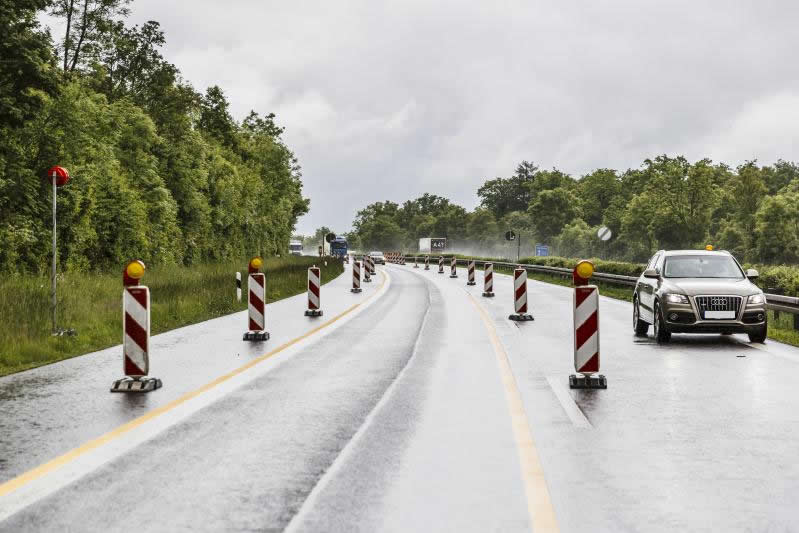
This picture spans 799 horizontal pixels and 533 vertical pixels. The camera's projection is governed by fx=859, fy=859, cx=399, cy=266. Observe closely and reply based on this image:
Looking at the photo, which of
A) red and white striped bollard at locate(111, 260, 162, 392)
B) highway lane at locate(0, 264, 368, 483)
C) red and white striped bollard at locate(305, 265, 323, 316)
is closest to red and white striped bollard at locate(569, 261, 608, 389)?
highway lane at locate(0, 264, 368, 483)

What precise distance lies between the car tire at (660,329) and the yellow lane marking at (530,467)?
4.65 m

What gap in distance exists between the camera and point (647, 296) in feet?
50.2

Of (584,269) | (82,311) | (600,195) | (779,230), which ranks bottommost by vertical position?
(82,311)

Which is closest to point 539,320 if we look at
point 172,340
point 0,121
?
point 172,340

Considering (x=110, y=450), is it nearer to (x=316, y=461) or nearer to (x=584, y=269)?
(x=316, y=461)

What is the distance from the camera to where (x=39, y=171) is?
80.0ft

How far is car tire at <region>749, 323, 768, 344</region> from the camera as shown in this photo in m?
14.2

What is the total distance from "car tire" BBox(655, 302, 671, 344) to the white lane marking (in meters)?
4.70

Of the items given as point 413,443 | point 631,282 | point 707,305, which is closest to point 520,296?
point 707,305

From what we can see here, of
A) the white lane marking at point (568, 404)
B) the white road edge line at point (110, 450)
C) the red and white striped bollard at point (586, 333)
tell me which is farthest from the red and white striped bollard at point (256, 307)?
the red and white striped bollard at point (586, 333)

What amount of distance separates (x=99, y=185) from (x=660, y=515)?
26.2m

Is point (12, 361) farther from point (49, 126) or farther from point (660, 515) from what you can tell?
point (49, 126)

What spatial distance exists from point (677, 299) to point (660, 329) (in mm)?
576

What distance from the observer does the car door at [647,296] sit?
14977mm
